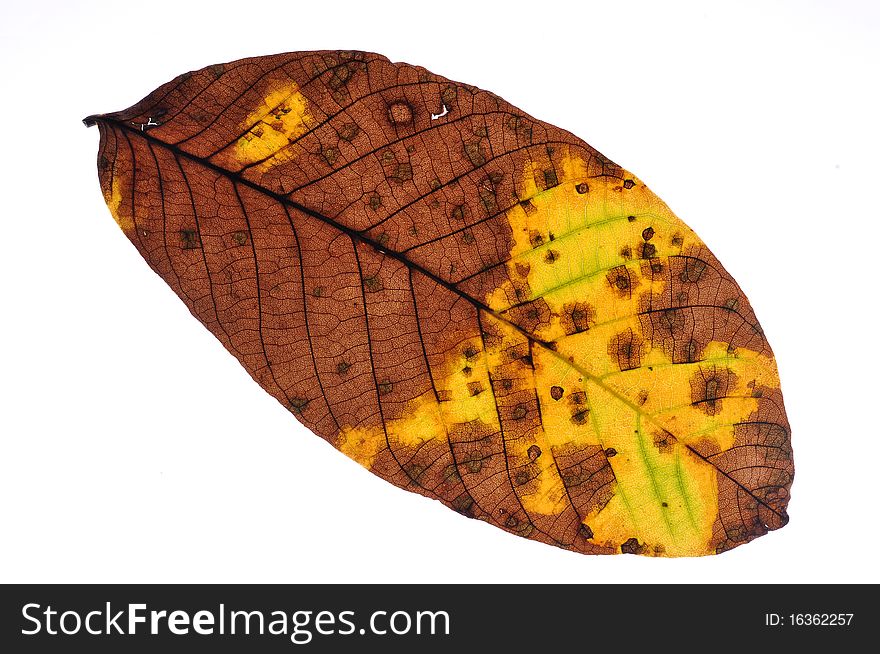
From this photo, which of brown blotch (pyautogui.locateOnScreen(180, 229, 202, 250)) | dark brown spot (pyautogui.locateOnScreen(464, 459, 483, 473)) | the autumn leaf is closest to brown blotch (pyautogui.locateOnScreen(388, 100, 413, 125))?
the autumn leaf

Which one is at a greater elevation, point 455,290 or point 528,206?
point 528,206

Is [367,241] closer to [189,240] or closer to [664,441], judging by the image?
[189,240]

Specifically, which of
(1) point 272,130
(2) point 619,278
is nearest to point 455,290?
(2) point 619,278

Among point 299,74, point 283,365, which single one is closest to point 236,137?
point 299,74

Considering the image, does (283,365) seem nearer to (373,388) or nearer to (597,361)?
(373,388)

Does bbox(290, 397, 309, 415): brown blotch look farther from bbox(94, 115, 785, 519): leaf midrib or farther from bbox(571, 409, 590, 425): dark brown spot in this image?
bbox(571, 409, 590, 425): dark brown spot

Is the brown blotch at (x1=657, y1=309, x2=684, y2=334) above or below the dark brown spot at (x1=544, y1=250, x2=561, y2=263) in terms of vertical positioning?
below
